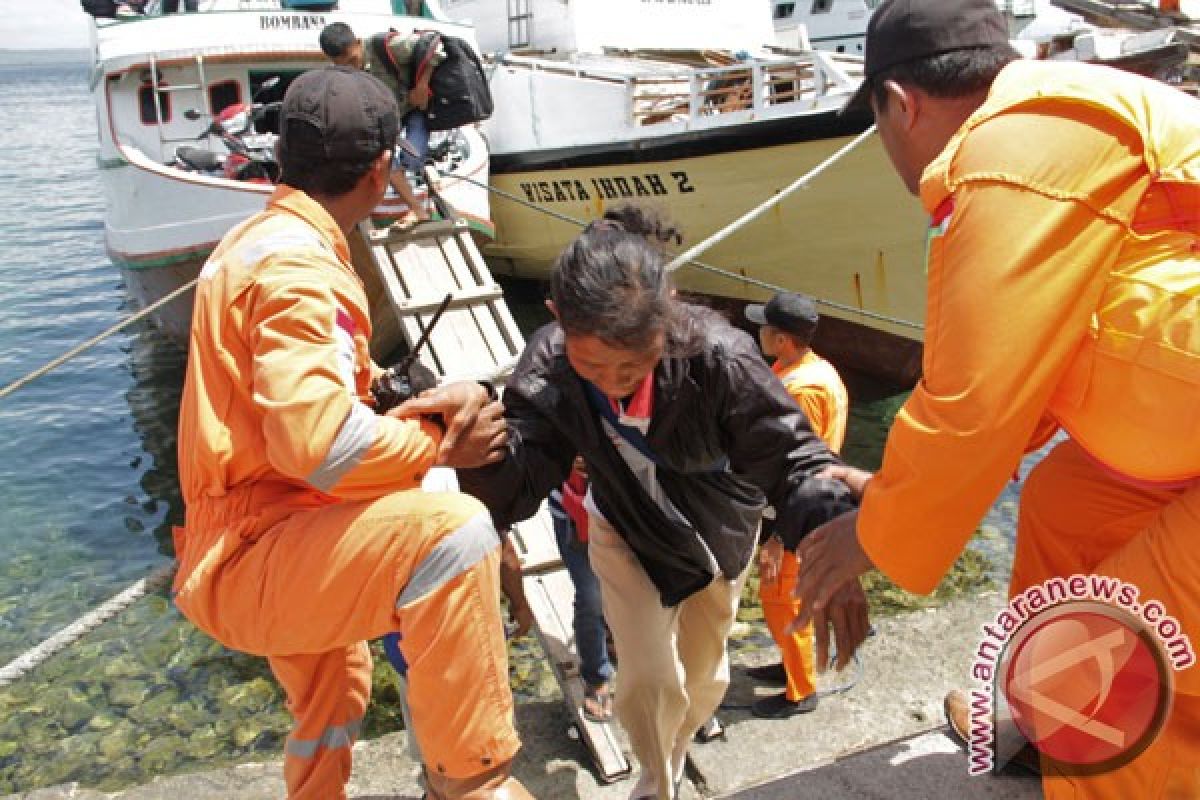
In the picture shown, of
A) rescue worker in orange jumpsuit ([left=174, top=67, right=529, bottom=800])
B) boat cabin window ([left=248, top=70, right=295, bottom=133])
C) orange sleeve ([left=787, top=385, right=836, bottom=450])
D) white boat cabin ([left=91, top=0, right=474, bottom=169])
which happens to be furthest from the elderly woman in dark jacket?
white boat cabin ([left=91, top=0, right=474, bottom=169])

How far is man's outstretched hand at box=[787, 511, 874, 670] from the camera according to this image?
74.0 inches

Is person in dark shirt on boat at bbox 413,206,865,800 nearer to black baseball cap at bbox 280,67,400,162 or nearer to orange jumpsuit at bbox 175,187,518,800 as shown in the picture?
orange jumpsuit at bbox 175,187,518,800

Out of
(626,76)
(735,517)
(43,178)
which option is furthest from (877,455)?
(43,178)

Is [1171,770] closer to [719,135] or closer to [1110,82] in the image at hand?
[1110,82]

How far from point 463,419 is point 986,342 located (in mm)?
1290

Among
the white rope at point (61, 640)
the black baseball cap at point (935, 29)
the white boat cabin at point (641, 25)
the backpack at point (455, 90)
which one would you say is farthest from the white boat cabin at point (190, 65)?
the black baseball cap at point (935, 29)

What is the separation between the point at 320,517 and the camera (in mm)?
2129

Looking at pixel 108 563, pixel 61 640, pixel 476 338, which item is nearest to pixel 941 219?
pixel 61 640

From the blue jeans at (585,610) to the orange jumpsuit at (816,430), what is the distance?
717mm

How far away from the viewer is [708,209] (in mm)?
9422

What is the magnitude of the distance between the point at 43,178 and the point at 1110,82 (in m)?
29.2

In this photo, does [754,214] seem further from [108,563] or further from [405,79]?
[108,563]

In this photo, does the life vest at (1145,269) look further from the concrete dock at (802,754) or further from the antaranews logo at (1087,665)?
the concrete dock at (802,754)

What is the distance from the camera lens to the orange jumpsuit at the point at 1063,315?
1448 millimetres
